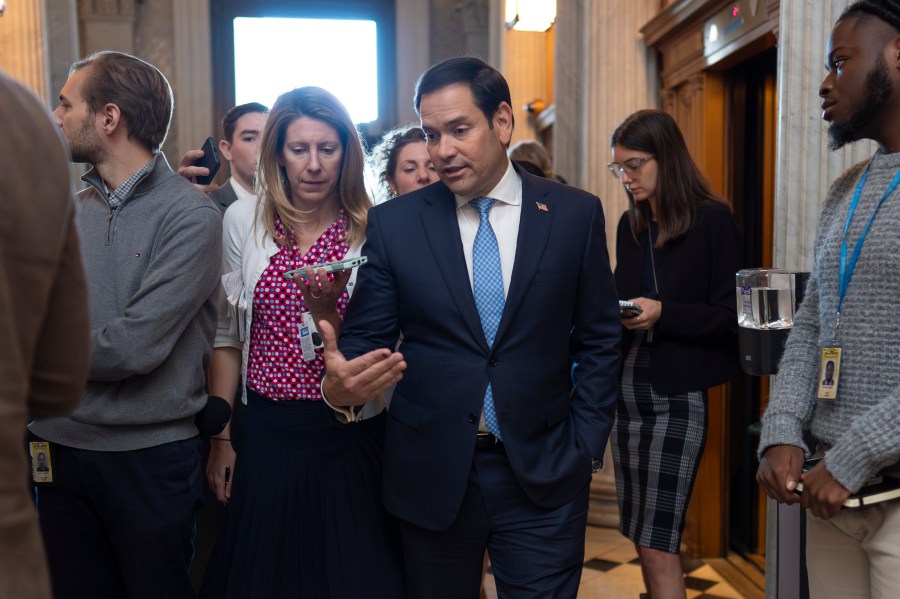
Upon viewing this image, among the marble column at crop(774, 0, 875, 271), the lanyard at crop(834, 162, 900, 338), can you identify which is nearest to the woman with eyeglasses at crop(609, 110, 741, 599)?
the marble column at crop(774, 0, 875, 271)

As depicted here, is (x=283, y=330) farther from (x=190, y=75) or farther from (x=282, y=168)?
(x=190, y=75)

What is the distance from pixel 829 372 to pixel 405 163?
7.73 feet

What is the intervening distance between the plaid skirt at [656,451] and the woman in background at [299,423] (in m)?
1.11

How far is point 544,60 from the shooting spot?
8.87 m

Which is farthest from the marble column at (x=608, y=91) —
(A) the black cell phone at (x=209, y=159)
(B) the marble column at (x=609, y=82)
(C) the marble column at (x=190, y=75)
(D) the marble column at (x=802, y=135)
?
(C) the marble column at (x=190, y=75)

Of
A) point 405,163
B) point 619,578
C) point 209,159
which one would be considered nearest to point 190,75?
point 405,163

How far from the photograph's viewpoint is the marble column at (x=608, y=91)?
5406mm

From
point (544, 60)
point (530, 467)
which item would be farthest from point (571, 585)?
point (544, 60)

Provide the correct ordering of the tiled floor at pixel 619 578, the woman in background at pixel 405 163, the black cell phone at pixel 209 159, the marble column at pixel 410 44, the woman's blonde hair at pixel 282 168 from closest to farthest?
1. the woman's blonde hair at pixel 282 168
2. the black cell phone at pixel 209 159
3. the woman in background at pixel 405 163
4. the tiled floor at pixel 619 578
5. the marble column at pixel 410 44

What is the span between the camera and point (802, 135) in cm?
296

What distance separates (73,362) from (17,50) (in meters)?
6.69

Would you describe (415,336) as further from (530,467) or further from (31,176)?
(31,176)

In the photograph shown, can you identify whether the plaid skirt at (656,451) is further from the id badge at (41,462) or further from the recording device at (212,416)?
the id badge at (41,462)

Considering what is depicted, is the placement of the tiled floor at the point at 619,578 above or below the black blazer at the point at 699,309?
below
